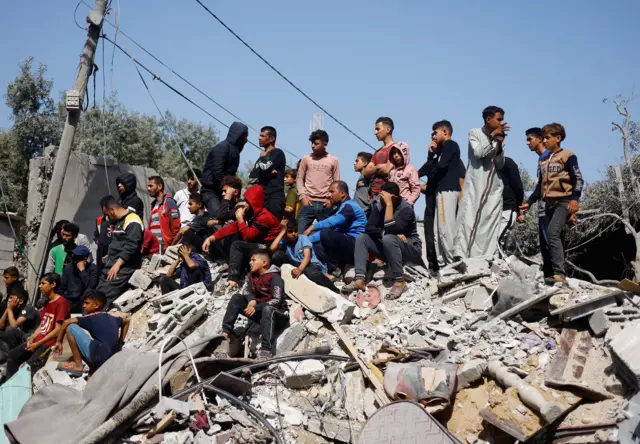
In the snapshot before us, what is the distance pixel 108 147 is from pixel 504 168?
14326 mm

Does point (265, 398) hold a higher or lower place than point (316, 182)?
lower

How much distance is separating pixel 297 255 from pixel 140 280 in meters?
2.51

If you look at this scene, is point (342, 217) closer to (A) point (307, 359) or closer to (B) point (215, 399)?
(A) point (307, 359)

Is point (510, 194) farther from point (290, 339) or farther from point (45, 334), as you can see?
point (45, 334)

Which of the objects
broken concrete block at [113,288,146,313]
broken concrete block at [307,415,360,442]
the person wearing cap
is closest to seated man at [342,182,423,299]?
broken concrete block at [307,415,360,442]

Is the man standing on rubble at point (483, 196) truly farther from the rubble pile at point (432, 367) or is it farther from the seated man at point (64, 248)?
the seated man at point (64, 248)

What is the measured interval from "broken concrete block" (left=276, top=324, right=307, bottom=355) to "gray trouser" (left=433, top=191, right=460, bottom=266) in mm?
2281

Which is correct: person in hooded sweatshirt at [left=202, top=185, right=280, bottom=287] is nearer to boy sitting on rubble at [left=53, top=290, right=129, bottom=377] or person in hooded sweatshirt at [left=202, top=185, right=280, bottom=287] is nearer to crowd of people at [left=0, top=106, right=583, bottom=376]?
crowd of people at [left=0, top=106, right=583, bottom=376]

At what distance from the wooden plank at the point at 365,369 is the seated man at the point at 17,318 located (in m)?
4.68

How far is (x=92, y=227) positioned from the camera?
12.5 m

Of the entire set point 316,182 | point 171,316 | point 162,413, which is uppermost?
point 316,182

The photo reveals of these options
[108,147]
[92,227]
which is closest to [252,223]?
[92,227]

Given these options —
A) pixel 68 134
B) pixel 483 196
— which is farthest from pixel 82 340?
pixel 483 196

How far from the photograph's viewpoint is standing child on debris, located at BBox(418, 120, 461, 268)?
8.66 metres
